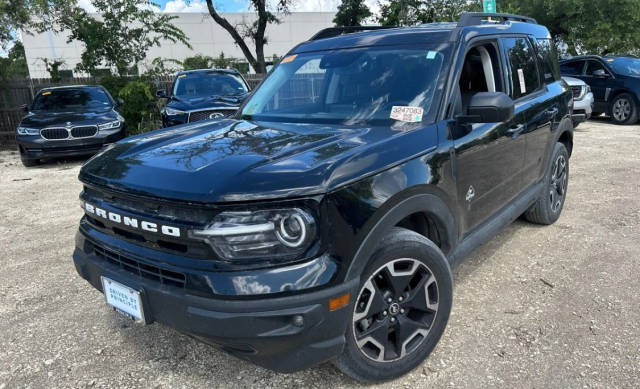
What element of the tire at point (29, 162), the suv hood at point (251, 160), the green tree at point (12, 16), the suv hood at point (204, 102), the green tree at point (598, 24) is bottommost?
the tire at point (29, 162)

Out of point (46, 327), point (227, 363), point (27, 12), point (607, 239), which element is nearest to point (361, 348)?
point (227, 363)

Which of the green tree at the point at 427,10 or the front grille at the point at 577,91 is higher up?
the green tree at the point at 427,10

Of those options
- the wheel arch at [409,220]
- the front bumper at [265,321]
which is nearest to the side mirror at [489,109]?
the wheel arch at [409,220]

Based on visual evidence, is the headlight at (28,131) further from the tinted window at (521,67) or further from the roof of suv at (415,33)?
the tinted window at (521,67)

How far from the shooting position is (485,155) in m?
3.16

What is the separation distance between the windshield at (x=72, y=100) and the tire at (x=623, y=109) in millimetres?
12297

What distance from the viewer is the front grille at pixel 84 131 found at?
9031mm

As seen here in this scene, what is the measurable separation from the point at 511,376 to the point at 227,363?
1605 millimetres

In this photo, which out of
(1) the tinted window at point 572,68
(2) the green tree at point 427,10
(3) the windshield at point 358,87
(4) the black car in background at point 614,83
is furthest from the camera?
(2) the green tree at point 427,10

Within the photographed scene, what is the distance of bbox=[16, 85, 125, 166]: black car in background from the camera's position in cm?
897

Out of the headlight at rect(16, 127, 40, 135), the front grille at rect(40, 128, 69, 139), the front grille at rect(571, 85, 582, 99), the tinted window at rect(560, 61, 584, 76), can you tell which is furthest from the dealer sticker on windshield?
the tinted window at rect(560, 61, 584, 76)

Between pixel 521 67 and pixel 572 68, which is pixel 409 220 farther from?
pixel 572 68

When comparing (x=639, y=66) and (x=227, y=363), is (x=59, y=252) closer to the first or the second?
(x=227, y=363)

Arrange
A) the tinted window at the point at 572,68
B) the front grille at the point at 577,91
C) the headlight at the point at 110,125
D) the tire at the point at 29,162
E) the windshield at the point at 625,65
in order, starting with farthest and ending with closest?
the tinted window at the point at 572,68
the windshield at the point at 625,65
the front grille at the point at 577,91
the tire at the point at 29,162
the headlight at the point at 110,125
